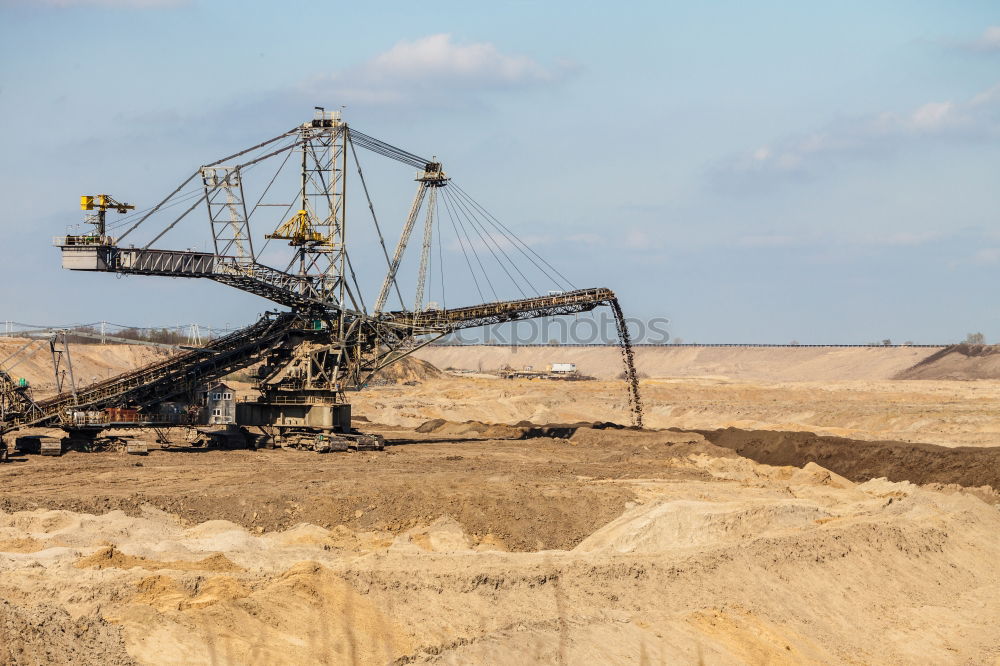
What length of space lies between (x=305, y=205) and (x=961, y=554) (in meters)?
36.5

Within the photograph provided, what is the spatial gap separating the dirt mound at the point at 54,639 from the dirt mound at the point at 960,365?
14287cm

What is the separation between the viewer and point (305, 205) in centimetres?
5669

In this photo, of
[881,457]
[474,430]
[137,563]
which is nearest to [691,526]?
[137,563]

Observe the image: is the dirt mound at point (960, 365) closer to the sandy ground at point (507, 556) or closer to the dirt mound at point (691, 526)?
the sandy ground at point (507, 556)

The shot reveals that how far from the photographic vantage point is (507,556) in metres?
26.4

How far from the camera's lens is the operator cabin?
5684 centimetres

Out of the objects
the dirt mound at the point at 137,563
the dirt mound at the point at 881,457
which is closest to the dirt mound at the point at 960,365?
the dirt mound at the point at 881,457

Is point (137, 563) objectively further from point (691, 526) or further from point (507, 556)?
point (691, 526)

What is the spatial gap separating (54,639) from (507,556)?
11.5 meters

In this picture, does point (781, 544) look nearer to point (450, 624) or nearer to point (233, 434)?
point (450, 624)

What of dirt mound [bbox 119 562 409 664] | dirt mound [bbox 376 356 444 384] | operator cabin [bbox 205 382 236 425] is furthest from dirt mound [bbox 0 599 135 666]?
dirt mound [bbox 376 356 444 384]

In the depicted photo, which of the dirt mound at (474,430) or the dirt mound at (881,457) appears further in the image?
the dirt mound at (474,430)

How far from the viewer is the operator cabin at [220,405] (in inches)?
2238

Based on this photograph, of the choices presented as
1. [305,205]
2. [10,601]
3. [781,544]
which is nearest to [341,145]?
[305,205]
